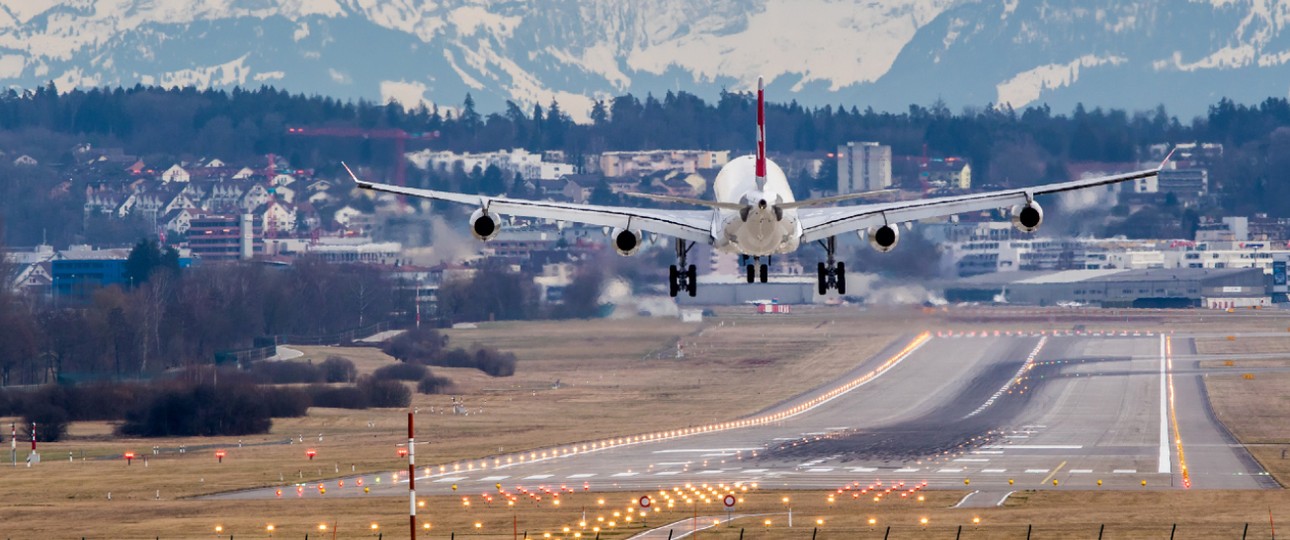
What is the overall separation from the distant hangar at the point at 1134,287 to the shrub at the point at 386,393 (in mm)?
56520

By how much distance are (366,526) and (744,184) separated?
1811 centimetres

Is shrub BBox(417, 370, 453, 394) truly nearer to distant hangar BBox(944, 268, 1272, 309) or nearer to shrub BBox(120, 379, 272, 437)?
shrub BBox(120, 379, 272, 437)

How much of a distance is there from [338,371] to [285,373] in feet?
11.1

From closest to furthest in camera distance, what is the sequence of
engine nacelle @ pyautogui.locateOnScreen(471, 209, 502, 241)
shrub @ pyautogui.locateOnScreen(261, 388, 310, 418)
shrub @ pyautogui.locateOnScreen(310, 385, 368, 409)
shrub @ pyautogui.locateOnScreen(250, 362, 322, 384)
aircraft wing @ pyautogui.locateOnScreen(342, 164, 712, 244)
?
engine nacelle @ pyautogui.locateOnScreen(471, 209, 502, 241) < aircraft wing @ pyautogui.locateOnScreen(342, 164, 712, 244) < shrub @ pyautogui.locateOnScreen(261, 388, 310, 418) < shrub @ pyautogui.locateOnScreen(310, 385, 368, 409) < shrub @ pyautogui.locateOnScreen(250, 362, 322, 384)

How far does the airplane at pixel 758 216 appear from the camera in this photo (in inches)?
2625

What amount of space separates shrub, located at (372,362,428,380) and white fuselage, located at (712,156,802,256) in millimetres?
63091

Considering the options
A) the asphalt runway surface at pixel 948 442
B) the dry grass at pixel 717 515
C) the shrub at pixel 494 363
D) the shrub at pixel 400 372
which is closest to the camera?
the dry grass at pixel 717 515

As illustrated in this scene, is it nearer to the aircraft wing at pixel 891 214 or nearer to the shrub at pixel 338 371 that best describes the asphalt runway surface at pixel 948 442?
the aircraft wing at pixel 891 214

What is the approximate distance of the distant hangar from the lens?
7156 inches

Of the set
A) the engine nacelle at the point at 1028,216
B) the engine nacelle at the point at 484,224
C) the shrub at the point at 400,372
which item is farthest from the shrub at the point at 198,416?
the engine nacelle at the point at 1028,216

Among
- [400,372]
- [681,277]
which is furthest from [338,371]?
[681,277]

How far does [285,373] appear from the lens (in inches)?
5138

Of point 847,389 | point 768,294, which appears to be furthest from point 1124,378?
point 768,294

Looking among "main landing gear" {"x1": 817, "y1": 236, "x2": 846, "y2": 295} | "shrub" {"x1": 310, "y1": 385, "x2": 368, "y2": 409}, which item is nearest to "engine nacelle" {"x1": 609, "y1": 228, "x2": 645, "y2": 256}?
"main landing gear" {"x1": 817, "y1": 236, "x2": 846, "y2": 295}
